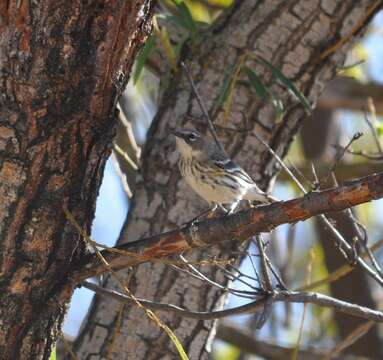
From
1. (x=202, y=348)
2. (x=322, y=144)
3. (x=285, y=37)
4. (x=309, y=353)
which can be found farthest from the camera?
(x=322, y=144)

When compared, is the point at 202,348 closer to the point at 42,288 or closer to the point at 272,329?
the point at 42,288

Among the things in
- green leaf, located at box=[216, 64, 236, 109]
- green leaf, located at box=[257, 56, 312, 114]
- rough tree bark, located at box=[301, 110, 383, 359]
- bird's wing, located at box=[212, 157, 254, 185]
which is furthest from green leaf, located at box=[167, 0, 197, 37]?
rough tree bark, located at box=[301, 110, 383, 359]

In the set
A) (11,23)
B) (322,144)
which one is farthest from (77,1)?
(322,144)

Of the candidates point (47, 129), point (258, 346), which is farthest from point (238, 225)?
point (258, 346)

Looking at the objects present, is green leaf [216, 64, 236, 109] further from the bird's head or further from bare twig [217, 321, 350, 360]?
bare twig [217, 321, 350, 360]

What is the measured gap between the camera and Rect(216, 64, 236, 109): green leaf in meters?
3.68

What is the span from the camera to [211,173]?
4.25 m

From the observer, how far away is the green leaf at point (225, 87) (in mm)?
3678

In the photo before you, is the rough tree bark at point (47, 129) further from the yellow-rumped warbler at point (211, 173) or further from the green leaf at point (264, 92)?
the green leaf at point (264, 92)

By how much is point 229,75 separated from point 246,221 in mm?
1365

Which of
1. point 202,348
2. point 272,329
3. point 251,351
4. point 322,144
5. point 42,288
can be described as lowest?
point 42,288

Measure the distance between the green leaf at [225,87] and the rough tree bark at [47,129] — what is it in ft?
3.88

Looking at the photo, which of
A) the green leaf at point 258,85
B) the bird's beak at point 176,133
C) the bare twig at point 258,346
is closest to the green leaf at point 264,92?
the green leaf at point 258,85

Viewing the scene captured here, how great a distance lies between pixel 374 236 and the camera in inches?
279
